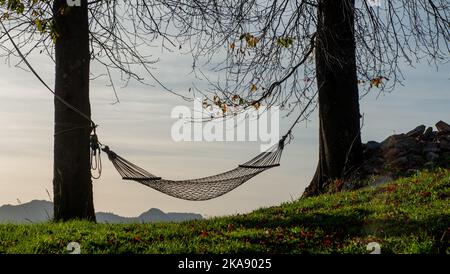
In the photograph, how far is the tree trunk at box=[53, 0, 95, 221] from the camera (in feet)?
34.5

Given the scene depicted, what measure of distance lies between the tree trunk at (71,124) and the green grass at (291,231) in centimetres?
85

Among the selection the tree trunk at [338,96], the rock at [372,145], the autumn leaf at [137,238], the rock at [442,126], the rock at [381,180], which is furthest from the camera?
the rock at [442,126]

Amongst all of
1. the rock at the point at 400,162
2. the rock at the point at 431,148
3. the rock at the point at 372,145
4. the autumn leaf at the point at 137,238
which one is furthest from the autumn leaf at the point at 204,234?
the rock at the point at 431,148

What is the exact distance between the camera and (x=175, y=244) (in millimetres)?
7695

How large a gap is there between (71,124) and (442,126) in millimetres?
8608

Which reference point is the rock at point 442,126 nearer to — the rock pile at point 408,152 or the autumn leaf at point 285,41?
the rock pile at point 408,152

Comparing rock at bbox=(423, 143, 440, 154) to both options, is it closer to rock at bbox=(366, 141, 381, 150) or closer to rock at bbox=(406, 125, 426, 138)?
rock at bbox=(406, 125, 426, 138)

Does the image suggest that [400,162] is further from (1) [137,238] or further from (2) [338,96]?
(1) [137,238]

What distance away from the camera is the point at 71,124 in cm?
1060

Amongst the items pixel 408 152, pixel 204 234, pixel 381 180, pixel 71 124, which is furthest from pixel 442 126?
pixel 71 124

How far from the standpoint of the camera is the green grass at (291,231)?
7.48 meters
